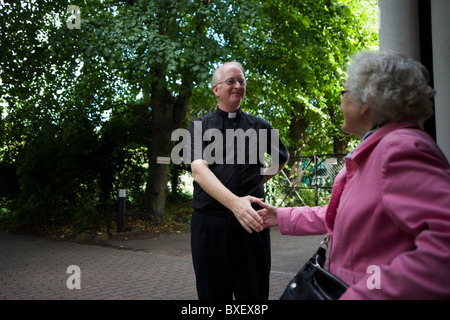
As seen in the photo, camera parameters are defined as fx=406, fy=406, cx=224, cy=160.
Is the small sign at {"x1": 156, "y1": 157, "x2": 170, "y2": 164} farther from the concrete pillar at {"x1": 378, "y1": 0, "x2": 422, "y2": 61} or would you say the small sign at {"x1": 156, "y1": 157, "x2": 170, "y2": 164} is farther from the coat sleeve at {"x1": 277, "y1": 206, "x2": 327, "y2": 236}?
the coat sleeve at {"x1": 277, "y1": 206, "x2": 327, "y2": 236}

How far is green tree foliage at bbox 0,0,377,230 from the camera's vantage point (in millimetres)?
8992

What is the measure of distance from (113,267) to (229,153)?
17.2 ft

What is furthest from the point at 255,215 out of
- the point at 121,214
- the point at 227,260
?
the point at 121,214

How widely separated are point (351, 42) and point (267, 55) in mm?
2676

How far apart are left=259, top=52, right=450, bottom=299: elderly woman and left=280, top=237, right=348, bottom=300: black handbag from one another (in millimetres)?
69

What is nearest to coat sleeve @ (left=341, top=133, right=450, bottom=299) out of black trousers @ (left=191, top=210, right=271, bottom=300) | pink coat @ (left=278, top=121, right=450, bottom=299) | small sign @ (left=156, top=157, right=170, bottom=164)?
pink coat @ (left=278, top=121, right=450, bottom=299)

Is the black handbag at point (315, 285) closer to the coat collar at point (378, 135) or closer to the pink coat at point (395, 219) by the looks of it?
the pink coat at point (395, 219)

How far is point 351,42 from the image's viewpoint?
12.1 m

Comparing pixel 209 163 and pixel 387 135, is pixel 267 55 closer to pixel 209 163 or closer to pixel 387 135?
pixel 209 163

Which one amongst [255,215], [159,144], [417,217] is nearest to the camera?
[417,217]

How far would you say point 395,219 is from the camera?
1.22 meters

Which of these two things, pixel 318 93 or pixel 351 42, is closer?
pixel 351 42

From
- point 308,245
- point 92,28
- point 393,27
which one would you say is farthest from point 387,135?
point 92,28

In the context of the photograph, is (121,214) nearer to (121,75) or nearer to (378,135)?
(121,75)
